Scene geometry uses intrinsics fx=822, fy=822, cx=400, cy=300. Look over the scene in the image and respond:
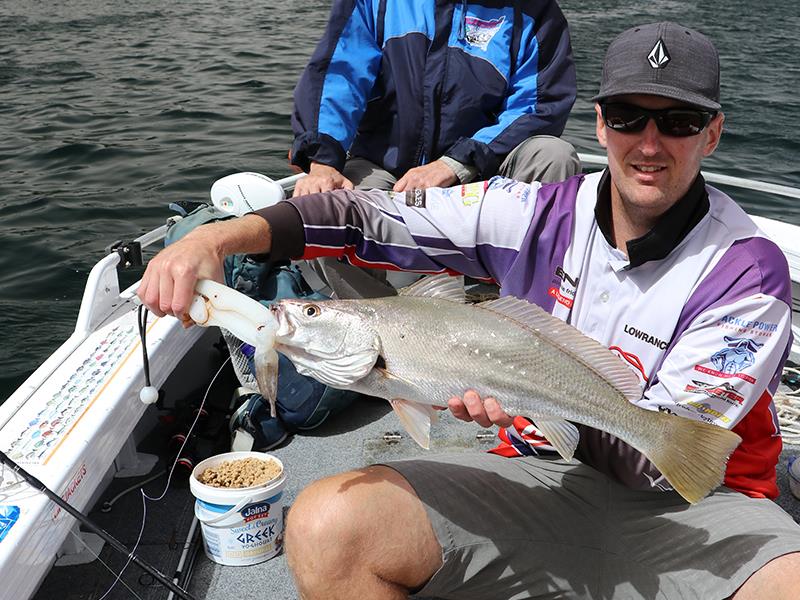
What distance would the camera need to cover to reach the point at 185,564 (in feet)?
10.0

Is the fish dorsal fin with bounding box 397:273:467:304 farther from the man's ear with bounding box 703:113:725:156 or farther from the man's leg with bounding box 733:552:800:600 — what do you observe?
the man's leg with bounding box 733:552:800:600

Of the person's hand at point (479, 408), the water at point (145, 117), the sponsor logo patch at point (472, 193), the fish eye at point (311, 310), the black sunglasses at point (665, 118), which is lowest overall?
the water at point (145, 117)

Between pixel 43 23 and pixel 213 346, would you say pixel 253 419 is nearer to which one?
pixel 213 346

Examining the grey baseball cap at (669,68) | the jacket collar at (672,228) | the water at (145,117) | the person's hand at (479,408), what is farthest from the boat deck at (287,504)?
the water at (145,117)

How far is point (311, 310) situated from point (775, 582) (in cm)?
137

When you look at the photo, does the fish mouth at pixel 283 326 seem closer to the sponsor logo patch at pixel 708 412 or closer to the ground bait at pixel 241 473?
the sponsor logo patch at pixel 708 412

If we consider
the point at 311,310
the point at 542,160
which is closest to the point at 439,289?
the point at 311,310

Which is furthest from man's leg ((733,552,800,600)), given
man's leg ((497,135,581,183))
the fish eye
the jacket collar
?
man's leg ((497,135,581,183))

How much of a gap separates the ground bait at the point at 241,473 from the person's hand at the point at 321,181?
4.08 feet

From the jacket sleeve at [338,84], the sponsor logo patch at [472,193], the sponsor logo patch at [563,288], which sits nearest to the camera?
the sponsor logo patch at [563,288]

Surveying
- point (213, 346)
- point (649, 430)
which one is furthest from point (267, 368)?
point (213, 346)

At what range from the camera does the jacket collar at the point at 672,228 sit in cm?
236

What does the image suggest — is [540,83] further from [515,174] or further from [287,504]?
[287,504]

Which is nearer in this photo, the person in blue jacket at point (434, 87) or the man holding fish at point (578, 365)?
the man holding fish at point (578, 365)
